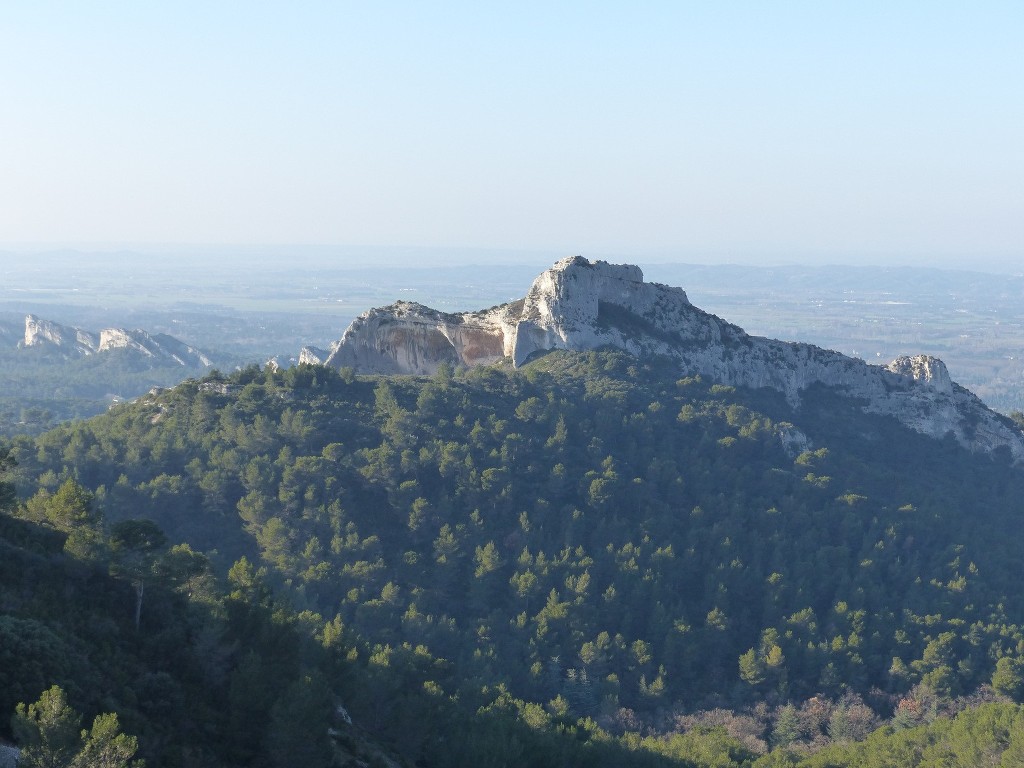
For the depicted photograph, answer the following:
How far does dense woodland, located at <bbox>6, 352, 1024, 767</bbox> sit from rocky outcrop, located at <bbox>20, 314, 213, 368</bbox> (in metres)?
112

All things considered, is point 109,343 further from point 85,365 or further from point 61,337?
point 61,337

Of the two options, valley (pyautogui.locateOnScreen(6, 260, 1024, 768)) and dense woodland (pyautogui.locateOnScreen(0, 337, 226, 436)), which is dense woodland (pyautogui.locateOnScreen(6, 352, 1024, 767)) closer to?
valley (pyautogui.locateOnScreen(6, 260, 1024, 768))

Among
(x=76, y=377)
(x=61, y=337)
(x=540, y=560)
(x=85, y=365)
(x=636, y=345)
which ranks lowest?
(x=76, y=377)

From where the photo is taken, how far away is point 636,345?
240ft

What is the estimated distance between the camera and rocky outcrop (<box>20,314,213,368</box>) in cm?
16938

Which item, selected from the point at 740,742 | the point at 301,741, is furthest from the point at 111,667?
the point at 740,742

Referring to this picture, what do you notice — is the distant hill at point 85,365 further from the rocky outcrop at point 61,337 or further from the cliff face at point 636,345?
the cliff face at point 636,345

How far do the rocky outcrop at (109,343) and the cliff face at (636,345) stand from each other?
102 m

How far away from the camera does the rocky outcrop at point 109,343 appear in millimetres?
169375

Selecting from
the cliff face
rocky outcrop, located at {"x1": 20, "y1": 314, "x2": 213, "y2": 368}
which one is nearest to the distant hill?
rocky outcrop, located at {"x1": 20, "y1": 314, "x2": 213, "y2": 368}

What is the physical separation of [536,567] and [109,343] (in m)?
137

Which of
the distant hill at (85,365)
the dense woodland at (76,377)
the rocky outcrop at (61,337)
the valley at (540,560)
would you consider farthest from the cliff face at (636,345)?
the rocky outcrop at (61,337)

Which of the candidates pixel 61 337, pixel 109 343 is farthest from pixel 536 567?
pixel 61 337

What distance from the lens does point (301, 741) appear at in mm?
23594
